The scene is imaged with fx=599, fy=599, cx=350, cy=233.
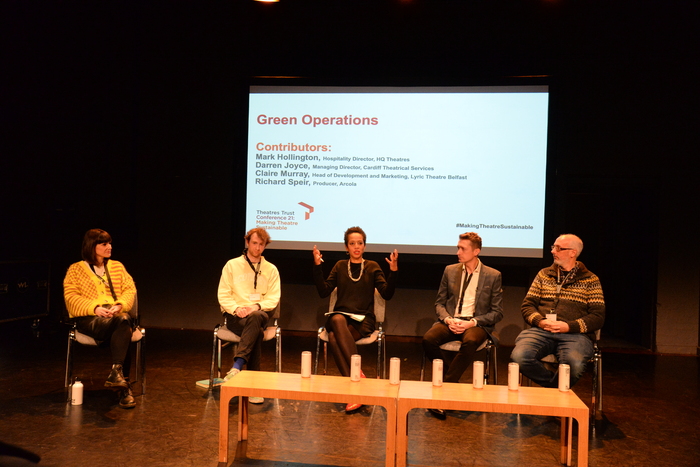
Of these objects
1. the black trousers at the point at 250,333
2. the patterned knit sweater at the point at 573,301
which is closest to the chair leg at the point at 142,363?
the black trousers at the point at 250,333

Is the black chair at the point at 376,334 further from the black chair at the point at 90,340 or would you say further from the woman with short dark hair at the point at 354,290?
the black chair at the point at 90,340

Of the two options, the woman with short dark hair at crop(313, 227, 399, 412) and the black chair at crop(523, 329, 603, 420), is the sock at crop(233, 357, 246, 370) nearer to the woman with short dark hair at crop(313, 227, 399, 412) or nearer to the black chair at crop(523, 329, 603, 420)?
the woman with short dark hair at crop(313, 227, 399, 412)

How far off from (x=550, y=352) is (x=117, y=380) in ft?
8.54

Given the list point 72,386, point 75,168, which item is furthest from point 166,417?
point 75,168

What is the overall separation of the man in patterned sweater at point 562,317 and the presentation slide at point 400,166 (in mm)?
1461

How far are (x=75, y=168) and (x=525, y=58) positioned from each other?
15.3 ft

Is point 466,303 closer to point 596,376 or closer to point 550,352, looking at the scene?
point 550,352

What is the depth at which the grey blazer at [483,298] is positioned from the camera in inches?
156

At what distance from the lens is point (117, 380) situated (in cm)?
355

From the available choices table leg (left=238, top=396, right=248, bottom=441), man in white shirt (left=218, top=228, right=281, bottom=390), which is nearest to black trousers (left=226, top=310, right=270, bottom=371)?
man in white shirt (left=218, top=228, right=281, bottom=390)

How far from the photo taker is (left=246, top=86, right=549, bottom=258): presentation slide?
17.1 ft

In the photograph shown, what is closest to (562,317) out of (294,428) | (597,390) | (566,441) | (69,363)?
(597,390)

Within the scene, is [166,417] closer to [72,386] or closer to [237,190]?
[72,386]

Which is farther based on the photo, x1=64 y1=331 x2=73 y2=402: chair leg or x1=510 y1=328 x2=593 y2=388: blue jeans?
x1=64 y1=331 x2=73 y2=402: chair leg
